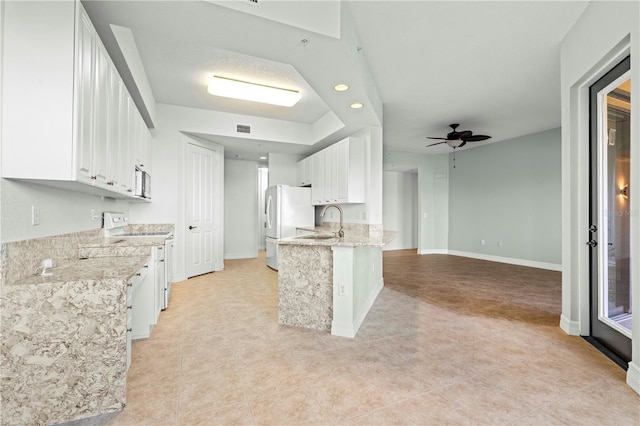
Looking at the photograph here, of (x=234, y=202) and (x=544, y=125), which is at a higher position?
(x=544, y=125)

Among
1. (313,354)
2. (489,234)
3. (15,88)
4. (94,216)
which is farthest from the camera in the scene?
(489,234)

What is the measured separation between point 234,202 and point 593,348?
6808 mm

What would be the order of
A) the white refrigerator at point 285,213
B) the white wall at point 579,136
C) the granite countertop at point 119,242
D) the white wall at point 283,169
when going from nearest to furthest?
the white wall at point 579,136
the granite countertop at point 119,242
the white refrigerator at point 285,213
the white wall at point 283,169

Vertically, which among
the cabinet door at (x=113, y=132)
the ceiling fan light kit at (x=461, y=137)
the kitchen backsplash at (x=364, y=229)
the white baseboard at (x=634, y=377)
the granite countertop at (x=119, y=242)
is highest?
the ceiling fan light kit at (x=461, y=137)

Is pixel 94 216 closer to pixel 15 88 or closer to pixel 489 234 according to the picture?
pixel 15 88

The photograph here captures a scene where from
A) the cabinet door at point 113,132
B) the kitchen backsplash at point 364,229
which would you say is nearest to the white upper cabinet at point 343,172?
the kitchen backsplash at point 364,229

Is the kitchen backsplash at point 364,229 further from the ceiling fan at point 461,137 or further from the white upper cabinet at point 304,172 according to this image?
the ceiling fan at point 461,137

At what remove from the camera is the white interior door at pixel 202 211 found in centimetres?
524

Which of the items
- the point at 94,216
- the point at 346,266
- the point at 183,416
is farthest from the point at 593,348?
the point at 94,216

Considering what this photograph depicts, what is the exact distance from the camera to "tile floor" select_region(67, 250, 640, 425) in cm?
172

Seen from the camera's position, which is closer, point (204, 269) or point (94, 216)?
point (94, 216)

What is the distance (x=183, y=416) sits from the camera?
66.8 inches

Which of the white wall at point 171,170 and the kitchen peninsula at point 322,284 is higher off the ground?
the white wall at point 171,170

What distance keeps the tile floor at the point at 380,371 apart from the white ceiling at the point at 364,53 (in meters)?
2.42
